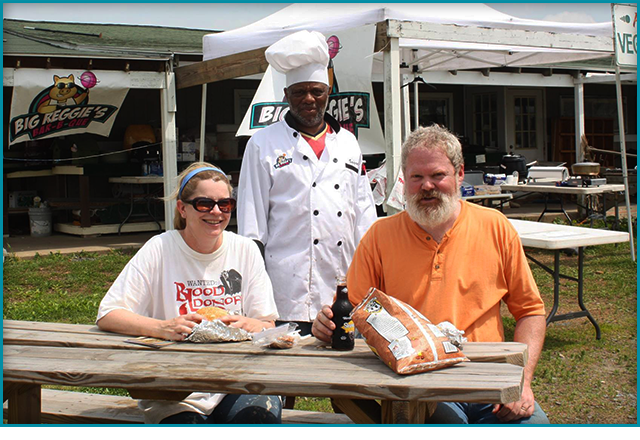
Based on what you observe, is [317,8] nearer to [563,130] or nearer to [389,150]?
[389,150]

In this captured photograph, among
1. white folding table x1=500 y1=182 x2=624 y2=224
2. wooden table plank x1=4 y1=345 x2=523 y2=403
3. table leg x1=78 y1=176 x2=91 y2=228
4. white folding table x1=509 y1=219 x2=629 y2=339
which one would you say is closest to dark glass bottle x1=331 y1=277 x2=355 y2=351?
wooden table plank x1=4 y1=345 x2=523 y2=403

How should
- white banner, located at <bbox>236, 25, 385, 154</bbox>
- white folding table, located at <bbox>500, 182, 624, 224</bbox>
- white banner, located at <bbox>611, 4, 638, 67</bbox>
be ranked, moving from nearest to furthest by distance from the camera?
1. white banner, located at <bbox>236, 25, 385, 154</bbox>
2. white banner, located at <bbox>611, 4, 638, 67</bbox>
3. white folding table, located at <bbox>500, 182, 624, 224</bbox>

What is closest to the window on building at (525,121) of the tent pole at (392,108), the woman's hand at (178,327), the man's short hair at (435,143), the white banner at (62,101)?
the white banner at (62,101)

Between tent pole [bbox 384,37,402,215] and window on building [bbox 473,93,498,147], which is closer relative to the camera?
tent pole [bbox 384,37,402,215]

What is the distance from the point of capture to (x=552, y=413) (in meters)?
4.02

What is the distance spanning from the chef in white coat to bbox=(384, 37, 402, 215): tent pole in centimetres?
217

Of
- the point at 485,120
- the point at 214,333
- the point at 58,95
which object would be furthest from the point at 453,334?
the point at 485,120

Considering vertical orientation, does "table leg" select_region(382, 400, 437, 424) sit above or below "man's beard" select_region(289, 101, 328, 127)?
below

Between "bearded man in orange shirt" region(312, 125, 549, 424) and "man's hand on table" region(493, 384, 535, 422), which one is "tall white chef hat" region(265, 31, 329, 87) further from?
"man's hand on table" region(493, 384, 535, 422)

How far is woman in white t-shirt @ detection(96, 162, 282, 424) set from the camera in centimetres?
278

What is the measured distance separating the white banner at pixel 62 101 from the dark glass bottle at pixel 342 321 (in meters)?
7.15

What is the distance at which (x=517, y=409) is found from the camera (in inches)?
95.7

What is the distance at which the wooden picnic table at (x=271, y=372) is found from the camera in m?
2.12

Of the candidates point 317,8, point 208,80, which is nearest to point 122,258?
point 208,80
